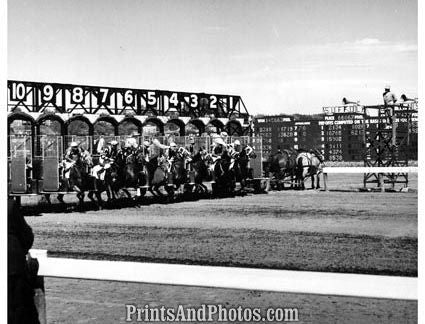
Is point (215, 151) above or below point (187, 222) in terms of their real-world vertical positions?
above

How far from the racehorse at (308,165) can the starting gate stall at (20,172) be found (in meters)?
12.7

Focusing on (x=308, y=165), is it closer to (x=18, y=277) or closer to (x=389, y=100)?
(x=389, y=100)

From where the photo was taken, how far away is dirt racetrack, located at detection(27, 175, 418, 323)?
735 cm

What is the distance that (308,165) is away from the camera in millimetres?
29109

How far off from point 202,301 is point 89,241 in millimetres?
5421

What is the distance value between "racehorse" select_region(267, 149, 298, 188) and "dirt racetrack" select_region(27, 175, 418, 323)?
6.65 m

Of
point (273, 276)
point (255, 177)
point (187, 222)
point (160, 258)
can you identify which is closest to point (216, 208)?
point (187, 222)

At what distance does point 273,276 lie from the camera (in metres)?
4.07

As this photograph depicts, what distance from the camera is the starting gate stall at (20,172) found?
62.6 ft

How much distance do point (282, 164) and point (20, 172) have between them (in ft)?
42.3

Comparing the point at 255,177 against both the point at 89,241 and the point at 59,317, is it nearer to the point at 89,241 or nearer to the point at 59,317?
the point at 89,241
